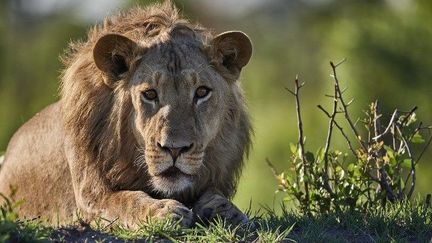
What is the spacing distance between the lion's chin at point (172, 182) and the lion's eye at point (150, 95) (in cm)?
51

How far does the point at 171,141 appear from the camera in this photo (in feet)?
24.9

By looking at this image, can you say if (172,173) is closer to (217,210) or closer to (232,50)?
(217,210)

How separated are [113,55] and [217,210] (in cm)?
128

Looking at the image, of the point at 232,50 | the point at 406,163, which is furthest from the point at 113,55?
the point at 406,163

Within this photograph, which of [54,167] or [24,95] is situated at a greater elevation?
[24,95]

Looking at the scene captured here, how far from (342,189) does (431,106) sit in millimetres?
16342

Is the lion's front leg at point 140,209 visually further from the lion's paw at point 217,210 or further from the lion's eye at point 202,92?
the lion's eye at point 202,92

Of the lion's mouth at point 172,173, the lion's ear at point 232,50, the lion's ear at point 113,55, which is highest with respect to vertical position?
the lion's ear at point 232,50

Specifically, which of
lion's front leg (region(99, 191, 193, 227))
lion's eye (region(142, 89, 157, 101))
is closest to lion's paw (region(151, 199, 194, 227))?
lion's front leg (region(99, 191, 193, 227))

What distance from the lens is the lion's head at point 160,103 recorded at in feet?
25.6

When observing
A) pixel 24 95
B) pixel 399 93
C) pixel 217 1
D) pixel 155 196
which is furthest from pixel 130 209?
pixel 217 1

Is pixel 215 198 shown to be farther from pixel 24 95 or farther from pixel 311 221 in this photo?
pixel 24 95

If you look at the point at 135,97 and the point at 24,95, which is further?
the point at 24,95

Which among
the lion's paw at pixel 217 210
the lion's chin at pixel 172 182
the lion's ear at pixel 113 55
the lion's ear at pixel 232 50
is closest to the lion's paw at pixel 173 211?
the lion's chin at pixel 172 182
